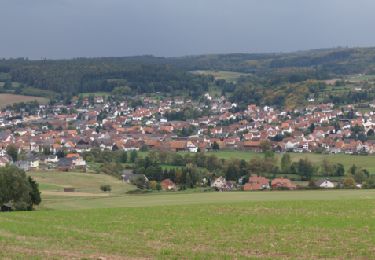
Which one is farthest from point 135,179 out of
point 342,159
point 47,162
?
point 342,159

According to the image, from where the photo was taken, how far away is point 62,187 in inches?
2042

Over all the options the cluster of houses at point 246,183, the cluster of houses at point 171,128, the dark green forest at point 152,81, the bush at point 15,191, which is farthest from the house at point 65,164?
the dark green forest at point 152,81

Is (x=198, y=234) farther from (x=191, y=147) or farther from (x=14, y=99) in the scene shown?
(x=14, y=99)

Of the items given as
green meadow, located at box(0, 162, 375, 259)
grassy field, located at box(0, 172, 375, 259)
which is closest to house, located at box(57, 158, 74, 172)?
grassy field, located at box(0, 172, 375, 259)

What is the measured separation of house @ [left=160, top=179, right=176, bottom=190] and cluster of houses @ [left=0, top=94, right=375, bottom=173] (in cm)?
1350

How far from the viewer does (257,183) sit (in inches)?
2210

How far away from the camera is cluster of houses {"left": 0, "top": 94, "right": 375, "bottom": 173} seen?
92938 millimetres

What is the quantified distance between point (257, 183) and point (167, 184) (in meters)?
7.01

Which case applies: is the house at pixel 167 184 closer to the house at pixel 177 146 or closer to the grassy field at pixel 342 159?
the grassy field at pixel 342 159

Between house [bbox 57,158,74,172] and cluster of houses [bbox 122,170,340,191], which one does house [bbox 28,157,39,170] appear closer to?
house [bbox 57,158,74,172]

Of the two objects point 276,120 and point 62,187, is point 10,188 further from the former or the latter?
point 276,120

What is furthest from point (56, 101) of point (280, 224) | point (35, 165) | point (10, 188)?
point (280, 224)

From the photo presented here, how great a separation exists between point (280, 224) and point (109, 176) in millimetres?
43399

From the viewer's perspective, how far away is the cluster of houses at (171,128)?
3659 inches
